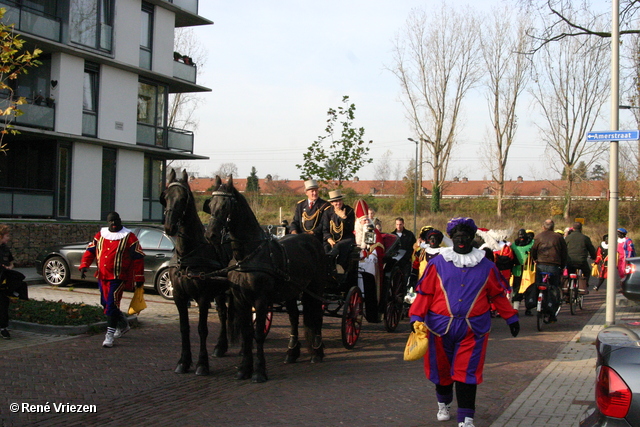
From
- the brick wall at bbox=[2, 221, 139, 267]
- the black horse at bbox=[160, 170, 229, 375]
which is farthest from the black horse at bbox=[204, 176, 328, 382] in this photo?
the brick wall at bbox=[2, 221, 139, 267]

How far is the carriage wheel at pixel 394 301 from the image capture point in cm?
1062

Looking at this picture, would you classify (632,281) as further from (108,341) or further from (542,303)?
(108,341)

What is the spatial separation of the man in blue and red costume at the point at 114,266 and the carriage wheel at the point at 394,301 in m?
4.33

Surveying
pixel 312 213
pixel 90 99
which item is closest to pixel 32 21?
pixel 90 99

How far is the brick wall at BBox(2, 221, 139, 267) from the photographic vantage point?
19.1m

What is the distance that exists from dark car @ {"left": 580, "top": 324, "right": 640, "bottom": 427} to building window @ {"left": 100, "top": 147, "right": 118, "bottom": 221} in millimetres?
24330

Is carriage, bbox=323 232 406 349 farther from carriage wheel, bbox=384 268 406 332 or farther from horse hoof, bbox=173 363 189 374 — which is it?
horse hoof, bbox=173 363 189 374

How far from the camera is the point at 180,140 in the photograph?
29562mm

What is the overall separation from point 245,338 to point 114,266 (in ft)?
8.81

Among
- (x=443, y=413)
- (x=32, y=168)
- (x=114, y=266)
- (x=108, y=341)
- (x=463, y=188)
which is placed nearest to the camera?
(x=443, y=413)

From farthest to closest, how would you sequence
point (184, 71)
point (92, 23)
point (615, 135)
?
point (184, 71), point (92, 23), point (615, 135)

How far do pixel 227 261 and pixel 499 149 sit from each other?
40993 millimetres

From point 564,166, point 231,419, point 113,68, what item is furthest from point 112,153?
point 564,166

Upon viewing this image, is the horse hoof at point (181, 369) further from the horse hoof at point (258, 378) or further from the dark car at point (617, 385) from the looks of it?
the dark car at point (617, 385)
